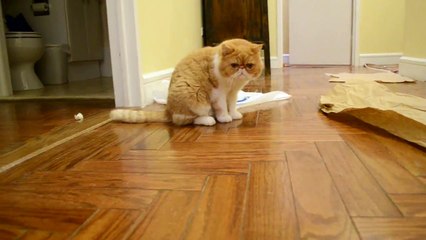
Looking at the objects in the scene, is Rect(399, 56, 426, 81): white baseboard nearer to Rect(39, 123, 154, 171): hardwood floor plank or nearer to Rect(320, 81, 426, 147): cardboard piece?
Rect(320, 81, 426, 147): cardboard piece

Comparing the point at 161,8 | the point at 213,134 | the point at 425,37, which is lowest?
the point at 213,134

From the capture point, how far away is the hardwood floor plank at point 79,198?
0.66 m

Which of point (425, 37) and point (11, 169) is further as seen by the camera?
point (425, 37)

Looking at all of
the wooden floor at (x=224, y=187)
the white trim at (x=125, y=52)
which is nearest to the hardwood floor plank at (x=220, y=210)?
the wooden floor at (x=224, y=187)

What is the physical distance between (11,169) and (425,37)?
2451mm

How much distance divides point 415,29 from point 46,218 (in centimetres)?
261

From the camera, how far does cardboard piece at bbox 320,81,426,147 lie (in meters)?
0.98

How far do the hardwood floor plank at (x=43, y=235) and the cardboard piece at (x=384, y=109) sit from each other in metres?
0.82

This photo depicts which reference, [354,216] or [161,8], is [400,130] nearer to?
[354,216]

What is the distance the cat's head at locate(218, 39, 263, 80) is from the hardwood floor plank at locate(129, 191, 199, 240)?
0.62 meters

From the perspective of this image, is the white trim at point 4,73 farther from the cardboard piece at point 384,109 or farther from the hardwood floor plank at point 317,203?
the hardwood floor plank at point 317,203

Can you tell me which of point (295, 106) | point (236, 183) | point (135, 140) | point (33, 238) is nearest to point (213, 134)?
point (135, 140)

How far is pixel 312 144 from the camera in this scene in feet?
3.28

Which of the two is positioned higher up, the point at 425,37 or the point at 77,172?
the point at 425,37
